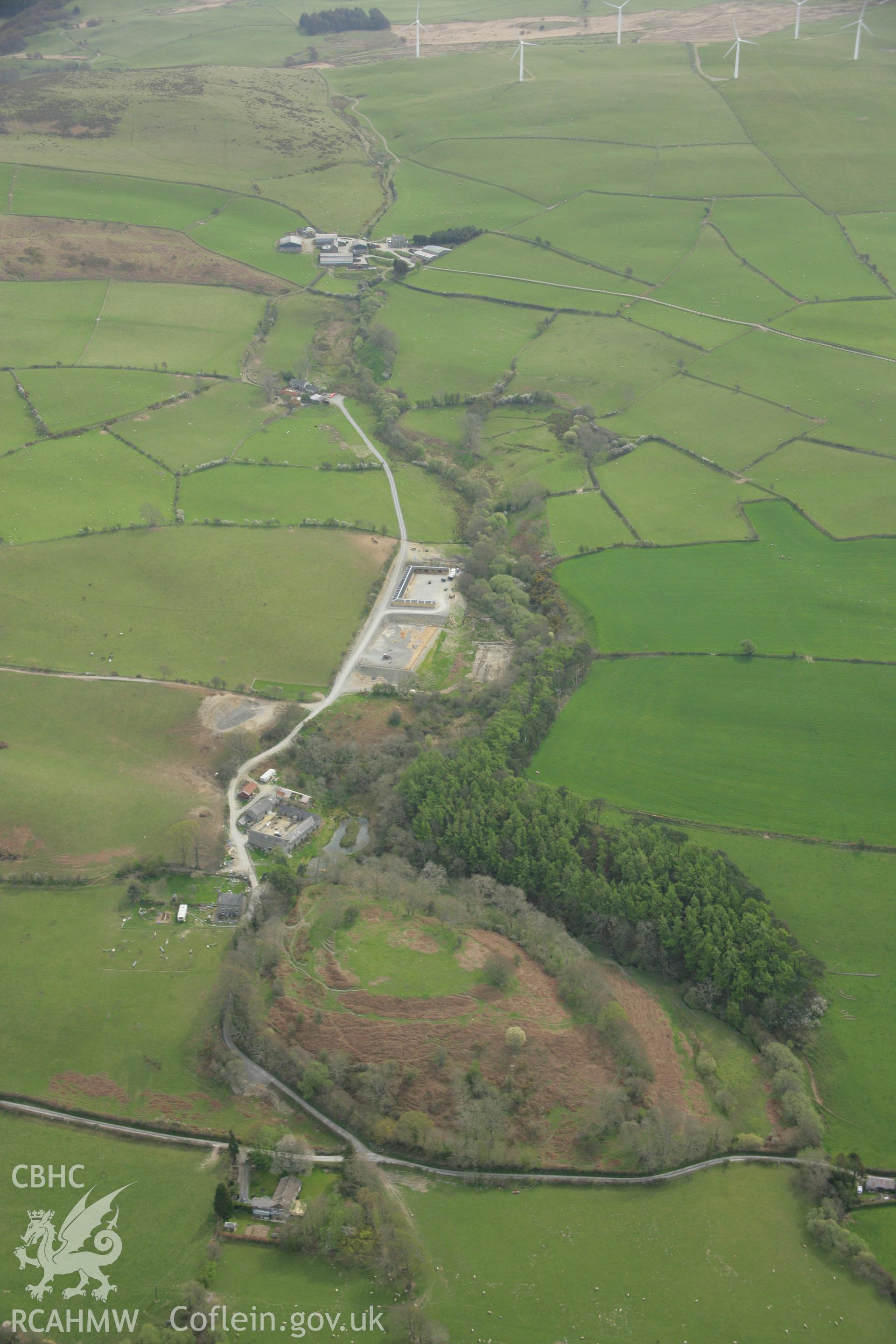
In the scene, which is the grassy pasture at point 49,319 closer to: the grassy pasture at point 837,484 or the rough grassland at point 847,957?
the grassy pasture at point 837,484

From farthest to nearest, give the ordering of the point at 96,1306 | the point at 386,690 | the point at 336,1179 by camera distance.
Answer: the point at 386,690 < the point at 336,1179 < the point at 96,1306

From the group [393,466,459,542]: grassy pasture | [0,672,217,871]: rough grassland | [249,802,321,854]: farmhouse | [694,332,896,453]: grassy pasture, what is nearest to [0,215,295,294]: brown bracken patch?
[393,466,459,542]: grassy pasture

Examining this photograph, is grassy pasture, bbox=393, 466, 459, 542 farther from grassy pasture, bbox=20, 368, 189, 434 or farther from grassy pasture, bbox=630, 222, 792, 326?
grassy pasture, bbox=630, 222, 792, 326

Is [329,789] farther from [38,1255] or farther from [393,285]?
[393,285]

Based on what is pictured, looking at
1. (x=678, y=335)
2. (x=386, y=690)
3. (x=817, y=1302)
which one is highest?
(x=678, y=335)

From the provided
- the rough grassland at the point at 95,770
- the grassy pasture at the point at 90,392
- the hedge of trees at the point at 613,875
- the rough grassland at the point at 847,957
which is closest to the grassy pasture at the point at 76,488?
the grassy pasture at the point at 90,392

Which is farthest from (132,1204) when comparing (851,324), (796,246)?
(796,246)

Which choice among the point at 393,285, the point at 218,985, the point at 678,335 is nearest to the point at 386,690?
the point at 218,985

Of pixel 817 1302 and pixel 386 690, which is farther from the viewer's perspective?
pixel 386 690
